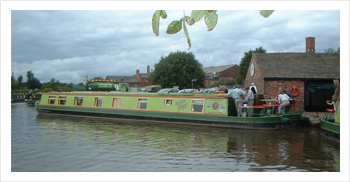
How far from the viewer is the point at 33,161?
7.43m

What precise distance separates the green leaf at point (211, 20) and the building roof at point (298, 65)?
47.7ft

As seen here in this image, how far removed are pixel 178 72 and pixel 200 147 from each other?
38.6m

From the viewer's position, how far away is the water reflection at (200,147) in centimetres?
719

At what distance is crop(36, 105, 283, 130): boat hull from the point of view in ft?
40.1

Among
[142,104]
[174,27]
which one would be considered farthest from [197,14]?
[142,104]

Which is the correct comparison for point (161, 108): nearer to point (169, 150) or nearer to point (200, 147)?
point (200, 147)

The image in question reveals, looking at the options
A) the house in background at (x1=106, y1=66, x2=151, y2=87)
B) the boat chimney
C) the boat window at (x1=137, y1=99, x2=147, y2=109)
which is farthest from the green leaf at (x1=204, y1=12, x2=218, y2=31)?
the house in background at (x1=106, y1=66, x2=151, y2=87)

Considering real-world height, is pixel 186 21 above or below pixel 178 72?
below

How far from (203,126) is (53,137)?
6440 mm

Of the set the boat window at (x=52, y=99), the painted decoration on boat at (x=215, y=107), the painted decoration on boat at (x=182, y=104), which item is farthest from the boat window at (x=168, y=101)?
the boat window at (x=52, y=99)

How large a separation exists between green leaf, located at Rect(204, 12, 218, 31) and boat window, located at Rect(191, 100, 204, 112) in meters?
10.7

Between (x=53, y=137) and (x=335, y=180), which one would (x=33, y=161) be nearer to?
(x=53, y=137)

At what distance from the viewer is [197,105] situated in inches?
546

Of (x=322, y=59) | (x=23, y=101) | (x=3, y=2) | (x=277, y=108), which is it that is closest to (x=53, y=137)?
(x=3, y=2)
